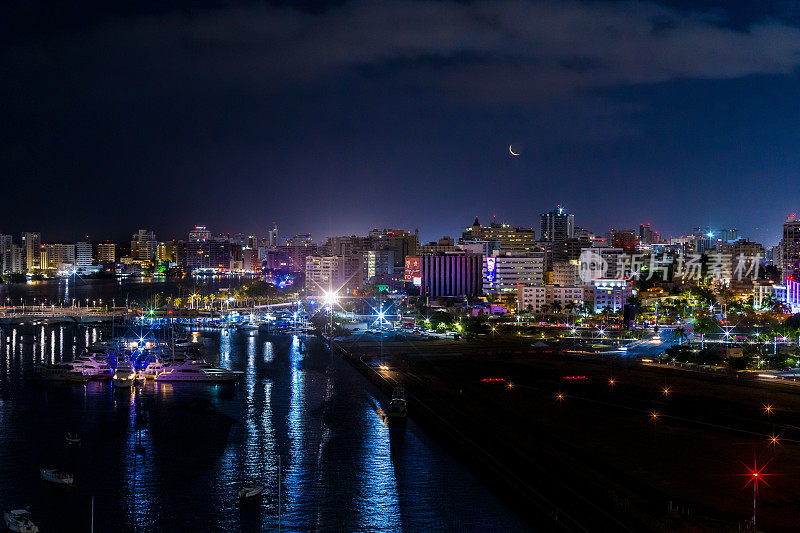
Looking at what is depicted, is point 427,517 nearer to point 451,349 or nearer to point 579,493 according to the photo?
point 579,493

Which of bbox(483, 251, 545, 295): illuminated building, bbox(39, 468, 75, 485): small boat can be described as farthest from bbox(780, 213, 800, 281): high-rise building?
bbox(39, 468, 75, 485): small boat

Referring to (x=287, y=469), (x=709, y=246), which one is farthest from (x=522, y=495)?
(x=709, y=246)

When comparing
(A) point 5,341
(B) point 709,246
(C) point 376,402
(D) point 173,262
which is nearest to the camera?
(C) point 376,402

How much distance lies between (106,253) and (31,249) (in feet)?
48.2

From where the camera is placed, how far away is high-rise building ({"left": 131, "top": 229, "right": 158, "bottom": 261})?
297ft

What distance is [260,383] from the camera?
14414 mm

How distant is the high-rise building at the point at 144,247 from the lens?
297ft

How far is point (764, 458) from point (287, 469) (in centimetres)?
543

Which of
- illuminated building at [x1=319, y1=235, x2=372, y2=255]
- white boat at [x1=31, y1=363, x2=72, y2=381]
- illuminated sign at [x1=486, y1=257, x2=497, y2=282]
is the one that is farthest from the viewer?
illuminated building at [x1=319, y1=235, x2=372, y2=255]

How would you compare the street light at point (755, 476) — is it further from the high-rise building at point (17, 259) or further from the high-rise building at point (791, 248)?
the high-rise building at point (17, 259)

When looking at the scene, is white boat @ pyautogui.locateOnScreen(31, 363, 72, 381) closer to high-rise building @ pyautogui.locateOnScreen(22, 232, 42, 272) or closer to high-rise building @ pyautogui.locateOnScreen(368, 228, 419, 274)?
high-rise building @ pyautogui.locateOnScreen(368, 228, 419, 274)

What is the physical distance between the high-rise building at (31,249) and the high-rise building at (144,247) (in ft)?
43.4

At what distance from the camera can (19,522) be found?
6.71m

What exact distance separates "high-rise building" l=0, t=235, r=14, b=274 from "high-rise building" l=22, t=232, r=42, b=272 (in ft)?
12.9
